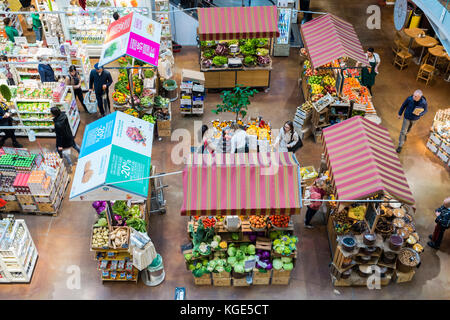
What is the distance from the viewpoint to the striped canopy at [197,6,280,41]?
1436 centimetres

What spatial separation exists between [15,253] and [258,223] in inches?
203

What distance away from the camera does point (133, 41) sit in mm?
12188

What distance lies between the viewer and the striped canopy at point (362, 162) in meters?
9.53

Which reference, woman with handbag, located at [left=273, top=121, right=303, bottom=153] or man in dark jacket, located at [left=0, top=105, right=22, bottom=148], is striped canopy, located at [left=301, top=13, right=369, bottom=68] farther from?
man in dark jacket, located at [left=0, top=105, right=22, bottom=148]

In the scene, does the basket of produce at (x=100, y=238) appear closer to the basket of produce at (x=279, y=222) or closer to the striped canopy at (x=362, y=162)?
the basket of produce at (x=279, y=222)

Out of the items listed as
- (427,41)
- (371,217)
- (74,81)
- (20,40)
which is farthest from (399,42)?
(20,40)

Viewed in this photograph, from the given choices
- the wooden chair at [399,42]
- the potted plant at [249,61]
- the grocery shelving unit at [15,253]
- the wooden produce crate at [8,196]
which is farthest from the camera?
the wooden chair at [399,42]

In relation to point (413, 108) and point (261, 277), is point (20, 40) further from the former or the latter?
point (413, 108)

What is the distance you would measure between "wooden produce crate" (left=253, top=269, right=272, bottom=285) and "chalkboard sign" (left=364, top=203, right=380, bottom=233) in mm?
2346

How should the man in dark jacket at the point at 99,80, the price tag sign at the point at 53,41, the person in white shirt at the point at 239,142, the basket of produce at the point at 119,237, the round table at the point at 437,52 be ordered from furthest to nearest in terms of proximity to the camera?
the round table at the point at 437,52
the price tag sign at the point at 53,41
the man in dark jacket at the point at 99,80
the person in white shirt at the point at 239,142
the basket of produce at the point at 119,237

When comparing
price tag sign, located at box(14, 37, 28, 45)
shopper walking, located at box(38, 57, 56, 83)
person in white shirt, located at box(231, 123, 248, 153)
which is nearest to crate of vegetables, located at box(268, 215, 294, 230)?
person in white shirt, located at box(231, 123, 248, 153)

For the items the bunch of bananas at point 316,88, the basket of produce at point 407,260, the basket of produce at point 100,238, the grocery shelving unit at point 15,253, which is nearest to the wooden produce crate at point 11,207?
the grocery shelving unit at point 15,253

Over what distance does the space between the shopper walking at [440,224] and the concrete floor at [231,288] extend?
0.70 feet
